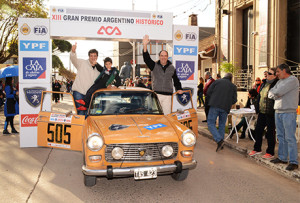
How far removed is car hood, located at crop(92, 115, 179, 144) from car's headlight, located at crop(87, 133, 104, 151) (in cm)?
9

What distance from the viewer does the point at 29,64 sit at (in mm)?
7660

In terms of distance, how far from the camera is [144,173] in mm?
Result: 4281

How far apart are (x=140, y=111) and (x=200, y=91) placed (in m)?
13.2

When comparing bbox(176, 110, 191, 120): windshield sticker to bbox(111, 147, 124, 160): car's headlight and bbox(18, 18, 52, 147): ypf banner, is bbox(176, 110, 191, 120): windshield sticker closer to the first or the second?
bbox(111, 147, 124, 160): car's headlight

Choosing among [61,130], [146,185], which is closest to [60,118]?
[61,130]

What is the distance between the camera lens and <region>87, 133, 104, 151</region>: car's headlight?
4328mm

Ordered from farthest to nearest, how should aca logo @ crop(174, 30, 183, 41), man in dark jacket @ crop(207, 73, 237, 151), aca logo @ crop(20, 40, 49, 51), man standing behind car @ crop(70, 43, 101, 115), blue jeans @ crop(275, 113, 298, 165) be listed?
1. aca logo @ crop(174, 30, 183, 41)
2. aca logo @ crop(20, 40, 49, 51)
3. man in dark jacket @ crop(207, 73, 237, 151)
4. man standing behind car @ crop(70, 43, 101, 115)
5. blue jeans @ crop(275, 113, 298, 165)

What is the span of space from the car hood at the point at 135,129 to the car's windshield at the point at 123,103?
0.23 metres

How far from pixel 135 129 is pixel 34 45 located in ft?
14.8

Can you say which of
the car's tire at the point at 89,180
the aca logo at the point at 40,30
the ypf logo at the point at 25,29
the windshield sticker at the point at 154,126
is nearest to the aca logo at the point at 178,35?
the aca logo at the point at 40,30

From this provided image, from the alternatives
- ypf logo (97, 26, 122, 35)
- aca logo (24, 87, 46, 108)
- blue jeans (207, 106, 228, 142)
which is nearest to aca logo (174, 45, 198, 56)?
ypf logo (97, 26, 122, 35)

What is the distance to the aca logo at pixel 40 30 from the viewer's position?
755cm

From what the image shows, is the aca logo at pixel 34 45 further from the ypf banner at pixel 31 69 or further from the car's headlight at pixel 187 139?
the car's headlight at pixel 187 139

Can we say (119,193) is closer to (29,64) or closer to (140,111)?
(140,111)
